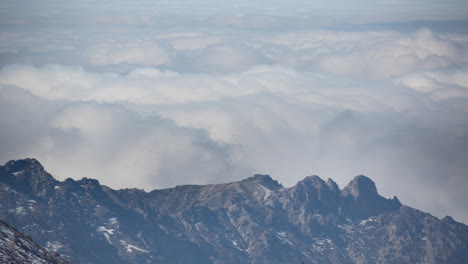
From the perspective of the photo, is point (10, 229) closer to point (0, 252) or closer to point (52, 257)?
point (52, 257)

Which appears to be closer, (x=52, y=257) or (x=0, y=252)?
(x=0, y=252)

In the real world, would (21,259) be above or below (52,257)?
above

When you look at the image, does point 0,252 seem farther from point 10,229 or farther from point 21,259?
point 10,229

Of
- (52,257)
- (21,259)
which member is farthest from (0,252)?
(52,257)

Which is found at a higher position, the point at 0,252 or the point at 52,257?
the point at 0,252

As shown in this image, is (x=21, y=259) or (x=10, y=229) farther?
(x=10, y=229)

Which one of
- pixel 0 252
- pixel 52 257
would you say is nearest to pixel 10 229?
pixel 52 257

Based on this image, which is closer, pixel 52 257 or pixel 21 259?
pixel 21 259
